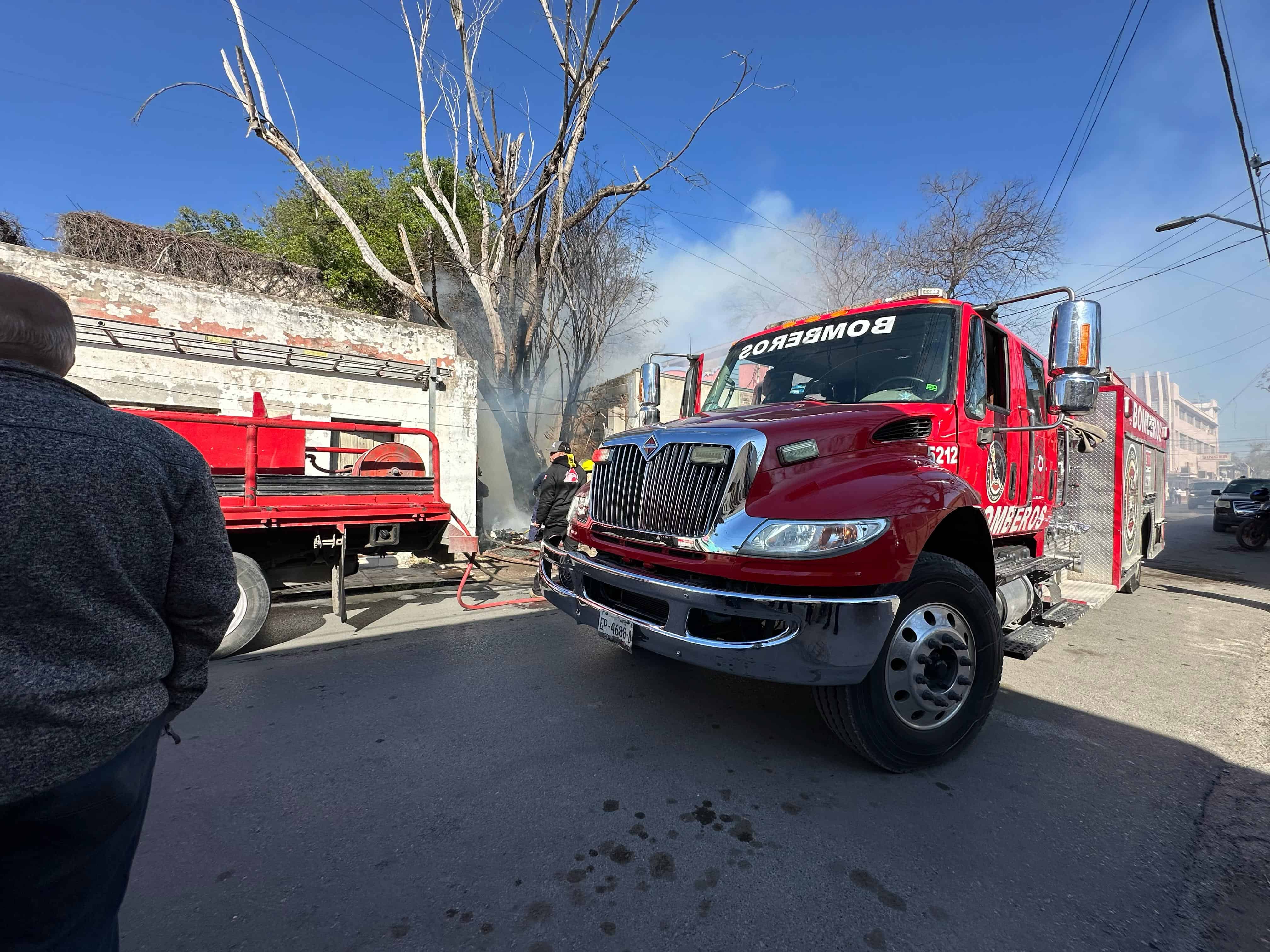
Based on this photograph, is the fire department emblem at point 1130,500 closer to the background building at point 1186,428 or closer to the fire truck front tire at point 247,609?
the fire truck front tire at point 247,609

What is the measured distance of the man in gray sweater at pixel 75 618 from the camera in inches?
41.6

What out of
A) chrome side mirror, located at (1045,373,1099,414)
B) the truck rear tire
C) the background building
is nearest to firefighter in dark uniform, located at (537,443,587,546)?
chrome side mirror, located at (1045,373,1099,414)

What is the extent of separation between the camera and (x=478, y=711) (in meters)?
3.38

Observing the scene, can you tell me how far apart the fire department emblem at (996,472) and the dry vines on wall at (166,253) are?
1277 centimetres

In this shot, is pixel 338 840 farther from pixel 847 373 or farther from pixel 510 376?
pixel 510 376

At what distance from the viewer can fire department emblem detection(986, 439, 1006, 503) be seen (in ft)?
11.9

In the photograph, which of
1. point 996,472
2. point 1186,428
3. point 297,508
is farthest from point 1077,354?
point 1186,428

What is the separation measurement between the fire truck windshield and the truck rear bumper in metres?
1.46

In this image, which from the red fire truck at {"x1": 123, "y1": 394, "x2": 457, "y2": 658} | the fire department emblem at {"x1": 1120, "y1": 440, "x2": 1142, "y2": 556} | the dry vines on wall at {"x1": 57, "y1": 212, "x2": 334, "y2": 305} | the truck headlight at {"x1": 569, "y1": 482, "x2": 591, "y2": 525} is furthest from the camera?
the dry vines on wall at {"x1": 57, "y1": 212, "x2": 334, "y2": 305}

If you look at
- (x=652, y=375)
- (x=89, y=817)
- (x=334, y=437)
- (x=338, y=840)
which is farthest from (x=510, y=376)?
(x=89, y=817)

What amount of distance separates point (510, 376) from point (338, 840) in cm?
1184

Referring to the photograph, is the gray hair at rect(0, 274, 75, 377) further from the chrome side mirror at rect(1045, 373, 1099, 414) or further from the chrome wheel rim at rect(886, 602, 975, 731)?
the chrome side mirror at rect(1045, 373, 1099, 414)

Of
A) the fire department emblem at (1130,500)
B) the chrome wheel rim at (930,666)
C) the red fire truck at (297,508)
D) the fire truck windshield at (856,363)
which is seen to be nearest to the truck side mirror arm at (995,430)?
the fire truck windshield at (856,363)

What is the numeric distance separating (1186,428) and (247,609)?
13916cm
